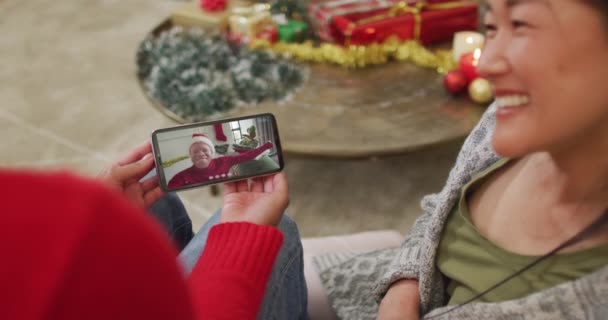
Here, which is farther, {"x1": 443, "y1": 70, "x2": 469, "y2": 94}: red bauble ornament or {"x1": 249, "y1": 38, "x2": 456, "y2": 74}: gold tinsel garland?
{"x1": 249, "y1": 38, "x2": 456, "y2": 74}: gold tinsel garland

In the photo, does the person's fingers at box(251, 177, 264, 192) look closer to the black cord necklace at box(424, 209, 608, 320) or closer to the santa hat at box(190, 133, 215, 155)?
the santa hat at box(190, 133, 215, 155)

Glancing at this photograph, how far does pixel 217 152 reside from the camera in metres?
0.96

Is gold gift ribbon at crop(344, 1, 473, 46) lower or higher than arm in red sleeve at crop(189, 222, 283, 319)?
higher

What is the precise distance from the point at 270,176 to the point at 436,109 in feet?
2.19

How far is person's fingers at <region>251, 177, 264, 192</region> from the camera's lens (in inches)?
37.3

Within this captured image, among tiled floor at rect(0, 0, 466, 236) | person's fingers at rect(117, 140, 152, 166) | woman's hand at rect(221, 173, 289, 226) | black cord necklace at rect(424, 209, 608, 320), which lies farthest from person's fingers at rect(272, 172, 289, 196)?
tiled floor at rect(0, 0, 466, 236)

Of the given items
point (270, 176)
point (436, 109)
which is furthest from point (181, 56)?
point (270, 176)

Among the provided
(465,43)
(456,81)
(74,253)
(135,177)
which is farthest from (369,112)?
(74,253)

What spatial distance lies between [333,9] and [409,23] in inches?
9.6

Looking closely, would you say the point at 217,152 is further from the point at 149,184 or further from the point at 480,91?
the point at 480,91

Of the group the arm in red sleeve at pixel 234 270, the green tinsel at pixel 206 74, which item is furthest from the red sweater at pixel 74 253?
the green tinsel at pixel 206 74

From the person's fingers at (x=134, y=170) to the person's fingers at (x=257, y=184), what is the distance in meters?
0.17

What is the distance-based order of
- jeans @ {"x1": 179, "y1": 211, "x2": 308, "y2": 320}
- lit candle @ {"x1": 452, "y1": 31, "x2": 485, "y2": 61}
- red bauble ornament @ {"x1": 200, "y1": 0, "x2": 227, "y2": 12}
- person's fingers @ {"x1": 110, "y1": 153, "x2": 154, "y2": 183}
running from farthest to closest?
red bauble ornament @ {"x1": 200, "y1": 0, "x2": 227, "y2": 12} → lit candle @ {"x1": 452, "y1": 31, "x2": 485, "y2": 61} → person's fingers @ {"x1": 110, "y1": 153, "x2": 154, "y2": 183} → jeans @ {"x1": 179, "y1": 211, "x2": 308, "y2": 320}

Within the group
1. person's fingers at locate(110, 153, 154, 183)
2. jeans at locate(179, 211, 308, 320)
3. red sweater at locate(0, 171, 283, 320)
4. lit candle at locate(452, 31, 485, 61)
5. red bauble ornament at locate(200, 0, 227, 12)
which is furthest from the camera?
red bauble ornament at locate(200, 0, 227, 12)
